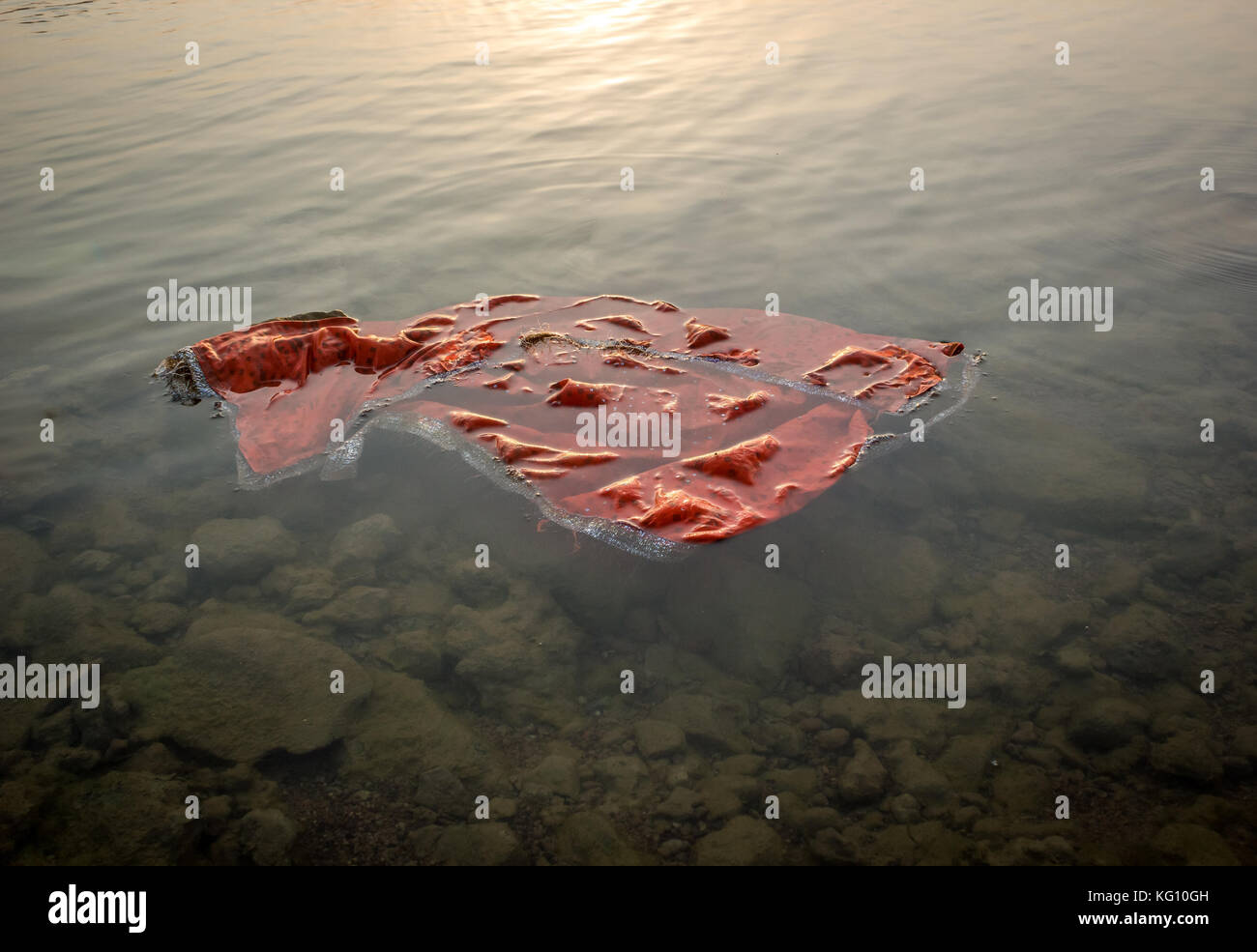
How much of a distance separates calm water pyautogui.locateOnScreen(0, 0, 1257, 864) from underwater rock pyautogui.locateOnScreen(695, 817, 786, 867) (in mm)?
11

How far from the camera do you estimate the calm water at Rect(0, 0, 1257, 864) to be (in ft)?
9.97

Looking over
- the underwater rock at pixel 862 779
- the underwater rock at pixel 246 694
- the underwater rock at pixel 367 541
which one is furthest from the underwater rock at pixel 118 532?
the underwater rock at pixel 862 779

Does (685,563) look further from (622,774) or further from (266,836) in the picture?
(266,836)

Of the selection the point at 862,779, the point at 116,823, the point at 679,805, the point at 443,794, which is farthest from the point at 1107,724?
the point at 116,823

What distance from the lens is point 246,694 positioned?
3.46 meters

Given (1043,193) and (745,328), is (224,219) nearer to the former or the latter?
(745,328)

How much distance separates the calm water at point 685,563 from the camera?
3.04 metres

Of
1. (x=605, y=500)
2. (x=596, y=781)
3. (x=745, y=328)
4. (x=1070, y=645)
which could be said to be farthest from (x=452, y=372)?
(x=1070, y=645)

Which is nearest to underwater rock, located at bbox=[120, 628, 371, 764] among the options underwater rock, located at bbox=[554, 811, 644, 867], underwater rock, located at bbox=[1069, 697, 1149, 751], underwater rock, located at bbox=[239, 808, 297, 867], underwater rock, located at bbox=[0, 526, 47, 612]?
underwater rock, located at bbox=[239, 808, 297, 867]

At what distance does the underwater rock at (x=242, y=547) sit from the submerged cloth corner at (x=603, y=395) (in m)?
0.42

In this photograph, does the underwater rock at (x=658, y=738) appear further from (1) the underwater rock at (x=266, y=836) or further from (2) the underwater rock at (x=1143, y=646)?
(2) the underwater rock at (x=1143, y=646)

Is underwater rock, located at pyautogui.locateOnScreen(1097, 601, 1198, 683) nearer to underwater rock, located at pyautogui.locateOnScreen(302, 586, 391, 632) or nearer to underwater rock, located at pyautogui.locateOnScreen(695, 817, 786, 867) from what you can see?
underwater rock, located at pyautogui.locateOnScreen(695, 817, 786, 867)

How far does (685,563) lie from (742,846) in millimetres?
1360
